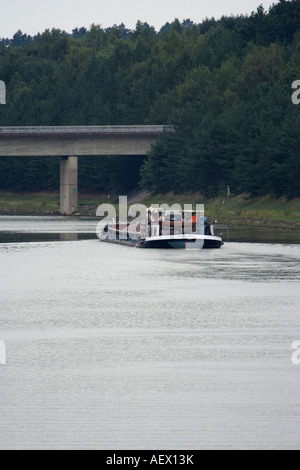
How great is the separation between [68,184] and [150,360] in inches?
5561

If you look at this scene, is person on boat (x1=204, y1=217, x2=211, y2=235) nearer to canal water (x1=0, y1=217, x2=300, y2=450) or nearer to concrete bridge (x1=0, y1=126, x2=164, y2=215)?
canal water (x1=0, y1=217, x2=300, y2=450)

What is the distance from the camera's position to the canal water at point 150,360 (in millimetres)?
21000

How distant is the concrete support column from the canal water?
372ft

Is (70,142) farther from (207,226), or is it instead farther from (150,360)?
(150,360)

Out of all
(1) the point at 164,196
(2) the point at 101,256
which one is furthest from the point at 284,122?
(2) the point at 101,256

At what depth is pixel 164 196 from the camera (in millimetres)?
168375

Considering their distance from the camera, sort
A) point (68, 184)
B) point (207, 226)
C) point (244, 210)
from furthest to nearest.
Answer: point (68, 184) < point (244, 210) < point (207, 226)

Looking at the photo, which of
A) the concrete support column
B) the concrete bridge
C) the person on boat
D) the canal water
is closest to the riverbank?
the concrete support column

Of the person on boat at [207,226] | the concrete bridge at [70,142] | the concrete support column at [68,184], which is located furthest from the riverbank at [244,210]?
the person on boat at [207,226]

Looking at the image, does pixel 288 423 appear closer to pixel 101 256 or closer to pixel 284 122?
pixel 101 256

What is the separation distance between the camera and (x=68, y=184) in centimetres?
16825

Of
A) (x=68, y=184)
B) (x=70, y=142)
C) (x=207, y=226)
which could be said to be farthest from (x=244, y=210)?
(x=70, y=142)

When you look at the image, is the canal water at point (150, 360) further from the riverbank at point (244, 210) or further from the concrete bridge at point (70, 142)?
the concrete bridge at point (70, 142)

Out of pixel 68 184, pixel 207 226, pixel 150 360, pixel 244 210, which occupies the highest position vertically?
pixel 68 184
